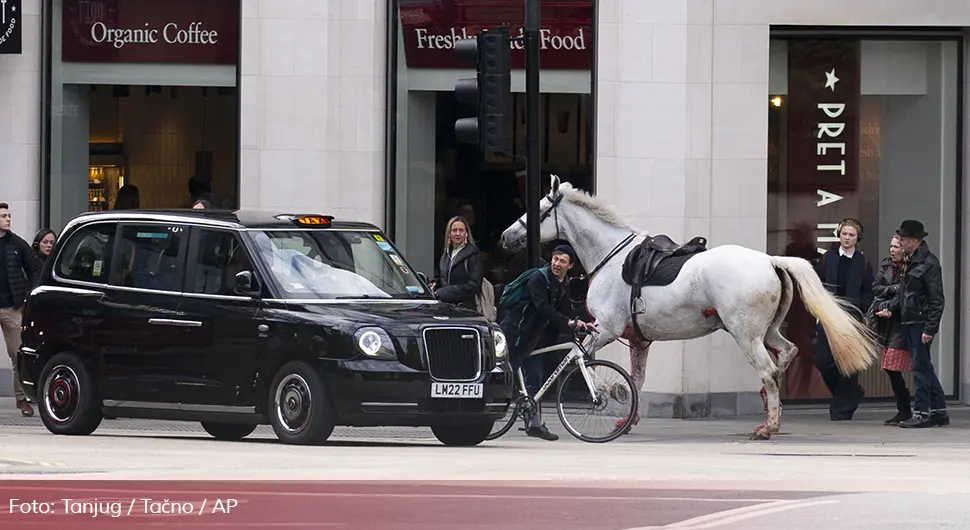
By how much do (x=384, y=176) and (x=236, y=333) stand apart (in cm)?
589

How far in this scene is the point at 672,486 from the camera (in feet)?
36.2

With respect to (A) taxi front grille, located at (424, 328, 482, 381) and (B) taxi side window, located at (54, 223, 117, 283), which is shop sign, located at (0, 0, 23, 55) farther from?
(A) taxi front grille, located at (424, 328, 482, 381)

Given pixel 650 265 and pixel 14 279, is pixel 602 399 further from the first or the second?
pixel 14 279

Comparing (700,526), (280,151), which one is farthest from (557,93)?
(700,526)

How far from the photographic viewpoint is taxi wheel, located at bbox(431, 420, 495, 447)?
14867 millimetres

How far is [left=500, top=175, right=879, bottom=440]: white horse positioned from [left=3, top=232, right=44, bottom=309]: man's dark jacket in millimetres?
4666

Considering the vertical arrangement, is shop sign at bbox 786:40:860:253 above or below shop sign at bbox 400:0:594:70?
below

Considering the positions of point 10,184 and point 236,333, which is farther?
point 10,184

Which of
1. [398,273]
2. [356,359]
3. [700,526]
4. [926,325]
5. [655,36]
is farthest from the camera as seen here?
[655,36]

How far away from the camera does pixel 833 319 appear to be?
1592 centimetres

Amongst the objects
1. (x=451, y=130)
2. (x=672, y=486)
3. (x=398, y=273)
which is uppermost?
(x=451, y=130)

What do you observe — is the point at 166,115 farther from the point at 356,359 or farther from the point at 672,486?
the point at 672,486

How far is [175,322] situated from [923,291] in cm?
723

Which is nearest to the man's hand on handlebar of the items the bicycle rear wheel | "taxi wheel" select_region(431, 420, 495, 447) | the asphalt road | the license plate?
the bicycle rear wheel
